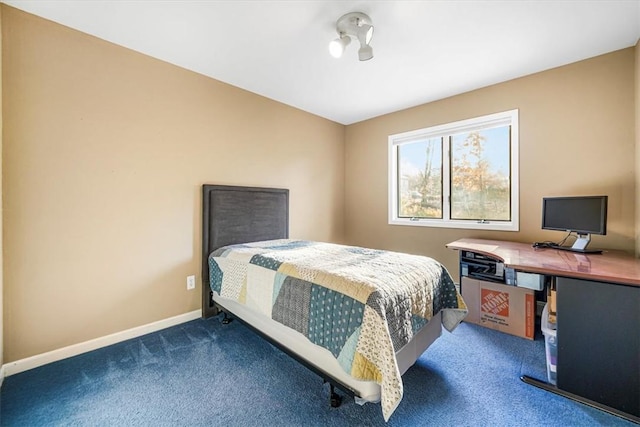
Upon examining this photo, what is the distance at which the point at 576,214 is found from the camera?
2.15 metres

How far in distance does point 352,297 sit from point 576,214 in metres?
2.15

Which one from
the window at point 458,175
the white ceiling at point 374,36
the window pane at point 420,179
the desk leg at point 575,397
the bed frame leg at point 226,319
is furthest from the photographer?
the window pane at point 420,179

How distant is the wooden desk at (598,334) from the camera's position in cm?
138

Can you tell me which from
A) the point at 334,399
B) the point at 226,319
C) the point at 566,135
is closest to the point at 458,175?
the point at 566,135

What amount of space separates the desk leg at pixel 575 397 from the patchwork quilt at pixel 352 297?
506mm

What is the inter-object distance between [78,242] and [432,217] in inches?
142

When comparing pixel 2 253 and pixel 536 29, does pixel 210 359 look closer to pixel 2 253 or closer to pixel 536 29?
pixel 2 253

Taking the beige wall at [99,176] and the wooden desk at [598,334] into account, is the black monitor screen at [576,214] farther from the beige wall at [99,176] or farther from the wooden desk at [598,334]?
the beige wall at [99,176]

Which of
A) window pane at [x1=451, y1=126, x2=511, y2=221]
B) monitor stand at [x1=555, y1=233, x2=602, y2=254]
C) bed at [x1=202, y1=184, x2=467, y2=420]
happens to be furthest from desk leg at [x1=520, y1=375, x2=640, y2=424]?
window pane at [x1=451, y1=126, x2=511, y2=221]

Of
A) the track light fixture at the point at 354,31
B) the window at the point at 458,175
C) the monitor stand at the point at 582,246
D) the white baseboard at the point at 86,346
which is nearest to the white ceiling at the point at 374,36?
the track light fixture at the point at 354,31

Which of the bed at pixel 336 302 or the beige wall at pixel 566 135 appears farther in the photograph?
the beige wall at pixel 566 135

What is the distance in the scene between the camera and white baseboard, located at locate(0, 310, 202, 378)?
1721 mm

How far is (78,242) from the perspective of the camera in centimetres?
195

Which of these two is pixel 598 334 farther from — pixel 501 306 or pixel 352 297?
pixel 352 297
